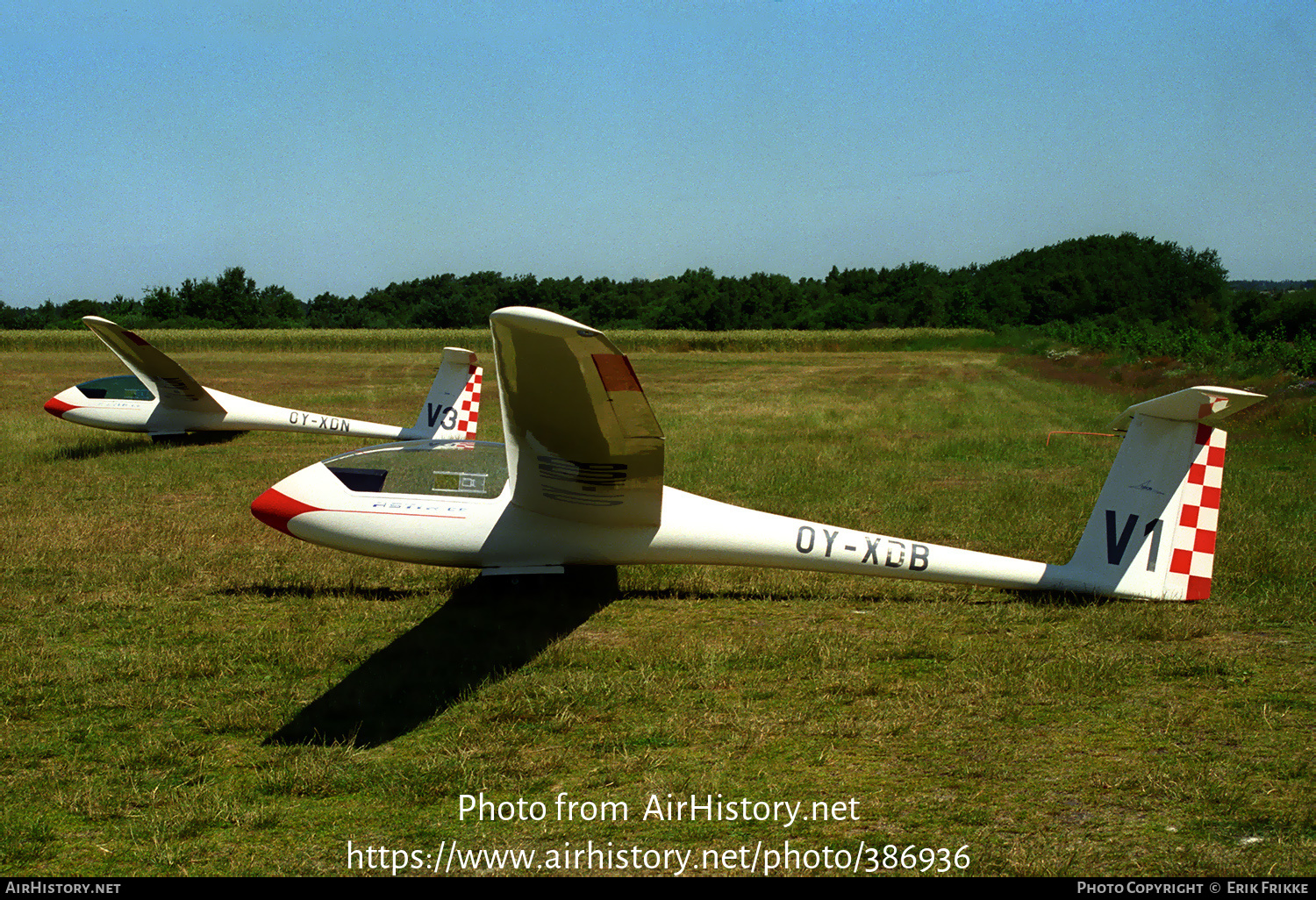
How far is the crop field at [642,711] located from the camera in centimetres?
400

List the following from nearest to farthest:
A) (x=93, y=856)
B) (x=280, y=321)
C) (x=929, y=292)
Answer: (x=93, y=856) → (x=280, y=321) → (x=929, y=292)

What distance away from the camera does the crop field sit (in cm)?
400

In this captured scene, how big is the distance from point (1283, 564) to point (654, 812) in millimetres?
7100

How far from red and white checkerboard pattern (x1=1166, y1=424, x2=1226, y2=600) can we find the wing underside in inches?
156

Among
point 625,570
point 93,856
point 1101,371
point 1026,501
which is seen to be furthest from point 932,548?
point 1101,371

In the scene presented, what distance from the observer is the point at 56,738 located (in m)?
5.17

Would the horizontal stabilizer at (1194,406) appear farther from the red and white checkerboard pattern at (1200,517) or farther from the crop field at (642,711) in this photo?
the crop field at (642,711)

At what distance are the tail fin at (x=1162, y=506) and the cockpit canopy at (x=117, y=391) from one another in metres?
16.8

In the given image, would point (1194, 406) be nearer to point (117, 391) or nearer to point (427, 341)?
point (117, 391)

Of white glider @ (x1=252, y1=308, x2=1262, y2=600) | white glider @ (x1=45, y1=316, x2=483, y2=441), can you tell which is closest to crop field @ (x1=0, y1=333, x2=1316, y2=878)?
white glider @ (x1=252, y1=308, x2=1262, y2=600)

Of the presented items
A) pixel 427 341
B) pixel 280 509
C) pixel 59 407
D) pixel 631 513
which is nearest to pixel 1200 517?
pixel 631 513

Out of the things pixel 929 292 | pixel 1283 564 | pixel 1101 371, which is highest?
pixel 929 292

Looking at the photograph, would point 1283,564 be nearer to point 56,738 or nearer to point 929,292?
point 56,738

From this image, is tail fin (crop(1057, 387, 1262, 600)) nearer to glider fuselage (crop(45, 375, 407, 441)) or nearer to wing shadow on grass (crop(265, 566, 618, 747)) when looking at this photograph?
wing shadow on grass (crop(265, 566, 618, 747))
